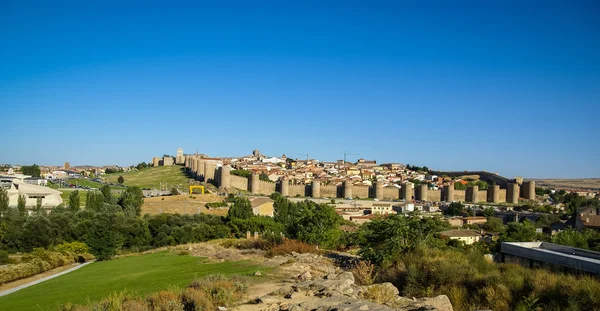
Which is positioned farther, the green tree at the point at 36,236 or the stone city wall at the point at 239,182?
the stone city wall at the point at 239,182

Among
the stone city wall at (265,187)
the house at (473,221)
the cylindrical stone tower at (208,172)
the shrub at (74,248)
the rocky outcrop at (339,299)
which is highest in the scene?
the cylindrical stone tower at (208,172)

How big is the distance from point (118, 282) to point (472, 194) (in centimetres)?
6248

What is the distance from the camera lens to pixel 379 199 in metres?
64.2

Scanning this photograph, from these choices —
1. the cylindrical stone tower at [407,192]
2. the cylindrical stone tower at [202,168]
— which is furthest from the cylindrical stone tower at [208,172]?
the cylindrical stone tower at [407,192]

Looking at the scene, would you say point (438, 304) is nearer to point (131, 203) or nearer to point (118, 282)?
point (118, 282)

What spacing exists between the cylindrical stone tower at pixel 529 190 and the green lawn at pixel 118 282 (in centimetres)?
6827

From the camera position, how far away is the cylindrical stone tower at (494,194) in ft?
217

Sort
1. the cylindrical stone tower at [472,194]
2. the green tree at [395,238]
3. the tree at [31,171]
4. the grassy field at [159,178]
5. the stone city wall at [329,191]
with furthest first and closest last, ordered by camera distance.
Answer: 1. the tree at [31,171]
2. the grassy field at [159,178]
3. the cylindrical stone tower at [472,194]
4. the stone city wall at [329,191]
5. the green tree at [395,238]

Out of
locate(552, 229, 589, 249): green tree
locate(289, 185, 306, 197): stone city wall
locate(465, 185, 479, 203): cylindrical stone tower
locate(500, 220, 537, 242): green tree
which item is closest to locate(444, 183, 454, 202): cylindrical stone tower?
locate(465, 185, 479, 203): cylindrical stone tower

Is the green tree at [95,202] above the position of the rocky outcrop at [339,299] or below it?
below

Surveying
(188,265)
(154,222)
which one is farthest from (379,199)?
(188,265)

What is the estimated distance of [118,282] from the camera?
989 cm

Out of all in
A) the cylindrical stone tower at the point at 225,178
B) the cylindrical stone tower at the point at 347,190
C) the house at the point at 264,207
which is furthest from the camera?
the cylindrical stone tower at the point at 347,190

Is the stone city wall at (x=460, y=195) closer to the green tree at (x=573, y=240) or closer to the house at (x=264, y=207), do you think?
the house at (x=264, y=207)
